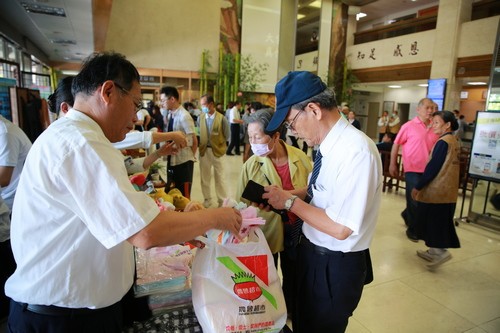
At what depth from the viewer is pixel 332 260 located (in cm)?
137

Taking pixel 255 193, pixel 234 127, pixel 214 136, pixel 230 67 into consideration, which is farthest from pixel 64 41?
pixel 255 193

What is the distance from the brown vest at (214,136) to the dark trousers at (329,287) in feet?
12.4

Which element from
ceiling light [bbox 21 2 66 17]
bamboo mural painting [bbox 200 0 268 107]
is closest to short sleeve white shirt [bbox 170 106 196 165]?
ceiling light [bbox 21 2 66 17]

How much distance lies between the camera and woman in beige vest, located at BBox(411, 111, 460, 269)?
10.6 feet

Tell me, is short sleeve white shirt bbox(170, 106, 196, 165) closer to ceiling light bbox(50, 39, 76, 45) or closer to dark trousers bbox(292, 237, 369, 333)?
dark trousers bbox(292, 237, 369, 333)

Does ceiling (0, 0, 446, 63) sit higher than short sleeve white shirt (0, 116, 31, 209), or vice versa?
ceiling (0, 0, 446, 63)

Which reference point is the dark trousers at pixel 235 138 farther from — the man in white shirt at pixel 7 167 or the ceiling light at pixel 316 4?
the ceiling light at pixel 316 4

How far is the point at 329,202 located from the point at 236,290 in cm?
51

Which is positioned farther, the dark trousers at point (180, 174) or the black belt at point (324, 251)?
the dark trousers at point (180, 174)

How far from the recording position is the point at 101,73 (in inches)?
38.1

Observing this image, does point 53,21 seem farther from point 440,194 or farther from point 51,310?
point 440,194

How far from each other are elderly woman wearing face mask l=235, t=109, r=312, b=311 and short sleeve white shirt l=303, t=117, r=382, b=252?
54cm

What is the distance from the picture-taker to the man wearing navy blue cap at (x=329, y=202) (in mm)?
1183

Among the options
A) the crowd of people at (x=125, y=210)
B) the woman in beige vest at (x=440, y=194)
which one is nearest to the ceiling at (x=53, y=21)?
the crowd of people at (x=125, y=210)
